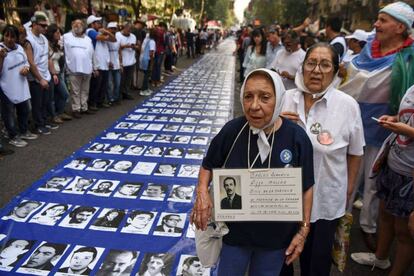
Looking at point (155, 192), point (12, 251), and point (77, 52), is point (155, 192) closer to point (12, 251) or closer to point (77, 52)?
point (12, 251)

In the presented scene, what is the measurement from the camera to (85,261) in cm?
265

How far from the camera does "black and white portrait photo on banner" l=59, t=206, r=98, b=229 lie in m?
3.12

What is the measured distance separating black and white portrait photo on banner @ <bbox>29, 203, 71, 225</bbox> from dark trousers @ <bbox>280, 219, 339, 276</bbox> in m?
2.27

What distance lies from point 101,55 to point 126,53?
1157 millimetres

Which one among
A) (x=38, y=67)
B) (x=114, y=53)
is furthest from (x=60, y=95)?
(x=114, y=53)

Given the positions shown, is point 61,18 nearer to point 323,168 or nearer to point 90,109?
point 90,109

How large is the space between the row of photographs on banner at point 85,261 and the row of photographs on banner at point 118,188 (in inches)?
36.4

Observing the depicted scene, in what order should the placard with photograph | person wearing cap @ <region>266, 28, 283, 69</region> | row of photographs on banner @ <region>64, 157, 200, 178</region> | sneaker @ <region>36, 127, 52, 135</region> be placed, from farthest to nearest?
person wearing cap @ <region>266, 28, 283, 69</region> < sneaker @ <region>36, 127, 52, 135</region> < row of photographs on banner @ <region>64, 157, 200, 178</region> < the placard with photograph

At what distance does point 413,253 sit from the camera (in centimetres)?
232

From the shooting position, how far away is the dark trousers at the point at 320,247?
2.05 m

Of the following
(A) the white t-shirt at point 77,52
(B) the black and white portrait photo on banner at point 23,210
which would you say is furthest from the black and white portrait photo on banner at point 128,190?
(A) the white t-shirt at point 77,52

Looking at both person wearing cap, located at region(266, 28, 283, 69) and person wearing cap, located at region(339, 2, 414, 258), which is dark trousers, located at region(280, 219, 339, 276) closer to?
person wearing cap, located at region(339, 2, 414, 258)

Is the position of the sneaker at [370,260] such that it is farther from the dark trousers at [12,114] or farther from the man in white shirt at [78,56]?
the man in white shirt at [78,56]

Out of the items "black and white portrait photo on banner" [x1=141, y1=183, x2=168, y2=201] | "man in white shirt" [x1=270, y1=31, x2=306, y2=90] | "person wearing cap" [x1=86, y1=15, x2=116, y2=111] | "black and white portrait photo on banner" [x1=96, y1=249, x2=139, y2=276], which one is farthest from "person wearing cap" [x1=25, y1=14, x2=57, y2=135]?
"man in white shirt" [x1=270, y1=31, x2=306, y2=90]
